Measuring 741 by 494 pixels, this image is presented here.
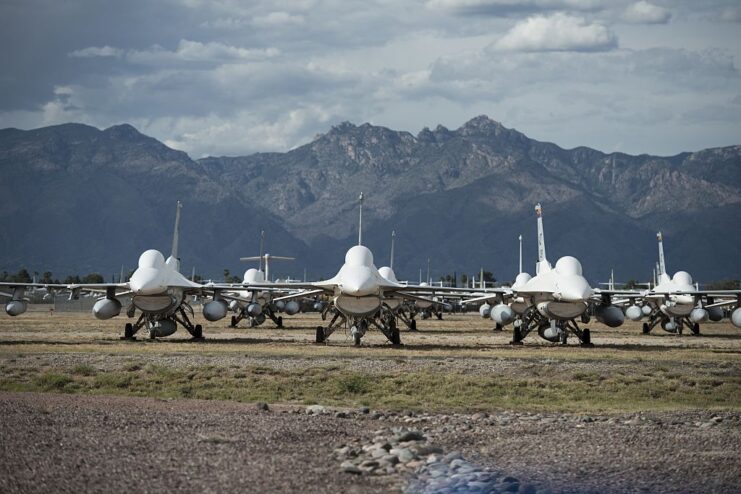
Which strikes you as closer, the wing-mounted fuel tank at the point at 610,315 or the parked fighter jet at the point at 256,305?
the wing-mounted fuel tank at the point at 610,315

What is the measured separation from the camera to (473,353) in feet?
111

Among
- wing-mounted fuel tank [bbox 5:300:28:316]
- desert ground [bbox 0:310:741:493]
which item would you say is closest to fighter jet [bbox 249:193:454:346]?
desert ground [bbox 0:310:741:493]

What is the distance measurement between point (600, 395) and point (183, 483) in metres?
14.6

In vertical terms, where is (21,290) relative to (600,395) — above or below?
above

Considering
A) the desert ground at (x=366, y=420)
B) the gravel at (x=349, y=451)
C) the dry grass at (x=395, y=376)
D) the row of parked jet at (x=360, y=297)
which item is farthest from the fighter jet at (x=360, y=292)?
the gravel at (x=349, y=451)

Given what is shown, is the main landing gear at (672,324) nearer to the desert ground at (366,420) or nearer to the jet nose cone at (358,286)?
the desert ground at (366,420)

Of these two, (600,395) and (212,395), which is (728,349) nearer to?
(600,395)

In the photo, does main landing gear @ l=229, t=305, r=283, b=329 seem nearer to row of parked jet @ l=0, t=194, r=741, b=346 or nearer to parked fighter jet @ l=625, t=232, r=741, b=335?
row of parked jet @ l=0, t=194, r=741, b=346

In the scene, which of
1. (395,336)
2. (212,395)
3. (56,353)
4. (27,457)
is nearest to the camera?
(27,457)

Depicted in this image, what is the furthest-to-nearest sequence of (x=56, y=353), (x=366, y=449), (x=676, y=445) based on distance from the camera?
(x=56, y=353)
(x=676, y=445)
(x=366, y=449)

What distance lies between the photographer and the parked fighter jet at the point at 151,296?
39.2 meters

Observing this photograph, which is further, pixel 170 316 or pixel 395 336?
pixel 170 316

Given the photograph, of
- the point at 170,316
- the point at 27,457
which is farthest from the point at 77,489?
the point at 170,316

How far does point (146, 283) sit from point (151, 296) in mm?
1920
